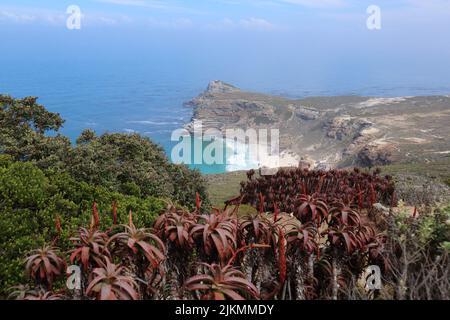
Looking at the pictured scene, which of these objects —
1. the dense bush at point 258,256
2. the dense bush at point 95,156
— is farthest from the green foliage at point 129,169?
the dense bush at point 258,256

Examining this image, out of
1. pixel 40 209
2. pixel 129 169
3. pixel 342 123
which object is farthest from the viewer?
pixel 342 123

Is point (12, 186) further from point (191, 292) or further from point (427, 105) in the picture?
point (427, 105)

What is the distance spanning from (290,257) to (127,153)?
39.0 feet

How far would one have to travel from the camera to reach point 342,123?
11406 cm

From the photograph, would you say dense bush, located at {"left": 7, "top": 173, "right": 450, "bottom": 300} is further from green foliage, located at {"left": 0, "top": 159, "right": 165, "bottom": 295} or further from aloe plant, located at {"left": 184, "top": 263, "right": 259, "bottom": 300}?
green foliage, located at {"left": 0, "top": 159, "right": 165, "bottom": 295}

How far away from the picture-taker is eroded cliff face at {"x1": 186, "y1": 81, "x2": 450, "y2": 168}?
3063 inches

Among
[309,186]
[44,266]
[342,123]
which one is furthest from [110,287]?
[342,123]

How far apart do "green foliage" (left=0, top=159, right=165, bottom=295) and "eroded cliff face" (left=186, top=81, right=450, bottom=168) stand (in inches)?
2369

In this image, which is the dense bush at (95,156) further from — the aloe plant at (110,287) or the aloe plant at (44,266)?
the aloe plant at (110,287)

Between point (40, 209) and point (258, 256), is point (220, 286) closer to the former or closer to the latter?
point (258, 256)

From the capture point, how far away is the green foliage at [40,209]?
5.39m

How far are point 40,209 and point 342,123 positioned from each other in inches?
4436

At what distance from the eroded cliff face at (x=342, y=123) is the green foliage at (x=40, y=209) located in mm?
60174

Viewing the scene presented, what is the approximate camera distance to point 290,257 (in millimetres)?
4094
